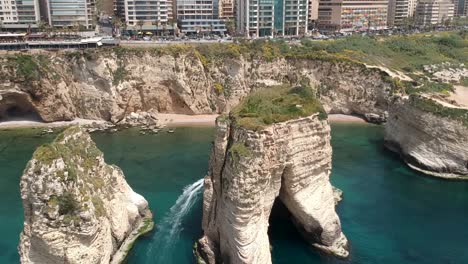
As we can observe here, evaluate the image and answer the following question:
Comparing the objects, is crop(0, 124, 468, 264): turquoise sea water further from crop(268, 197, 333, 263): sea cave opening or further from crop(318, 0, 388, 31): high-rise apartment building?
crop(318, 0, 388, 31): high-rise apartment building

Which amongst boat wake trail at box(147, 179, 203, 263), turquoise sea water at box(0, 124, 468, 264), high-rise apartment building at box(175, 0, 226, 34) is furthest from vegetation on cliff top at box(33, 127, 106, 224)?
high-rise apartment building at box(175, 0, 226, 34)

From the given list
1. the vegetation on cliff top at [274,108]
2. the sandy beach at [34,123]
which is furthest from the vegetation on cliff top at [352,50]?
the vegetation on cliff top at [274,108]

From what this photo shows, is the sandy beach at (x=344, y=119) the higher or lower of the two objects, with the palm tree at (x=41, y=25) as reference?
lower

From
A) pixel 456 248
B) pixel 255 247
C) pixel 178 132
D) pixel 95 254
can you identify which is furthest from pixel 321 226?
pixel 178 132

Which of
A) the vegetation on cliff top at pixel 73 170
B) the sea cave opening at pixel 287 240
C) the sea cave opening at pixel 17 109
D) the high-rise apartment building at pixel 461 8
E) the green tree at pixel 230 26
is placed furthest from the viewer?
the high-rise apartment building at pixel 461 8

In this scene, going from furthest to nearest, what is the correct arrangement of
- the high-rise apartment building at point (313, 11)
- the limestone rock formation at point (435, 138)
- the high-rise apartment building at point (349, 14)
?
the high-rise apartment building at point (313, 11), the high-rise apartment building at point (349, 14), the limestone rock formation at point (435, 138)

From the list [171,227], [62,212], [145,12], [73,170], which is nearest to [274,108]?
[171,227]

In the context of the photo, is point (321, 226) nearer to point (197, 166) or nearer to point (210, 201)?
point (210, 201)

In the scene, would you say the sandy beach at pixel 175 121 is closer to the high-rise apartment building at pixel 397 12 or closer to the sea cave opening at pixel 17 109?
the sea cave opening at pixel 17 109
